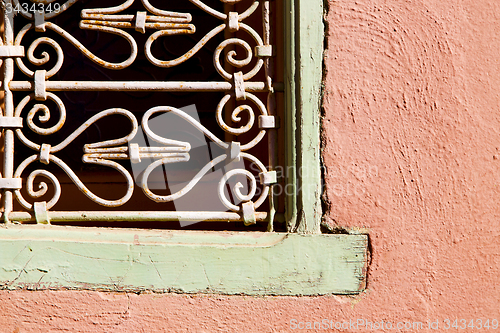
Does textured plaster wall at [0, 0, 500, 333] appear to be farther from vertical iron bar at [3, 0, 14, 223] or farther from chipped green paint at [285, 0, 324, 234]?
vertical iron bar at [3, 0, 14, 223]

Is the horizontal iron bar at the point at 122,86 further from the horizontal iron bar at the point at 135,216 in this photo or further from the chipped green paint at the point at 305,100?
the horizontal iron bar at the point at 135,216

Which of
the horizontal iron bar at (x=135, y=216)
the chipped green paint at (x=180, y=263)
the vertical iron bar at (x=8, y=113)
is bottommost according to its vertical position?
the chipped green paint at (x=180, y=263)

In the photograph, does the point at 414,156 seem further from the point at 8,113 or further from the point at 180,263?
the point at 8,113

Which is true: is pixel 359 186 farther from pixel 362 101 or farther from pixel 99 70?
pixel 99 70

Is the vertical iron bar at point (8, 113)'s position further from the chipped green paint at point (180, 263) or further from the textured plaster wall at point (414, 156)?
the textured plaster wall at point (414, 156)

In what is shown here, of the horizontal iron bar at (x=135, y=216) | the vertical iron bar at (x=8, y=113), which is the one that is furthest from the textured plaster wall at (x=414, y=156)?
the vertical iron bar at (x=8, y=113)

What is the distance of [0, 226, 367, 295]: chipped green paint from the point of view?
1492 millimetres

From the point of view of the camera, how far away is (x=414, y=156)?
1540mm

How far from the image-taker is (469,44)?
155cm

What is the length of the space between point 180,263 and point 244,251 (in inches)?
9.9

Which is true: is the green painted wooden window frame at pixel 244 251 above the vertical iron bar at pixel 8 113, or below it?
below

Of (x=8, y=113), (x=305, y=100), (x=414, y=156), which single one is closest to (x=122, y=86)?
(x=8, y=113)

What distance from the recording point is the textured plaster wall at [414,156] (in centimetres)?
153

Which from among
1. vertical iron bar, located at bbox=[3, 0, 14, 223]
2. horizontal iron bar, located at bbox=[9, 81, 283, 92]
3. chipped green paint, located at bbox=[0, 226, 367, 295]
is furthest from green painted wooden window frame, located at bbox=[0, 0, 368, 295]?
horizontal iron bar, located at bbox=[9, 81, 283, 92]
